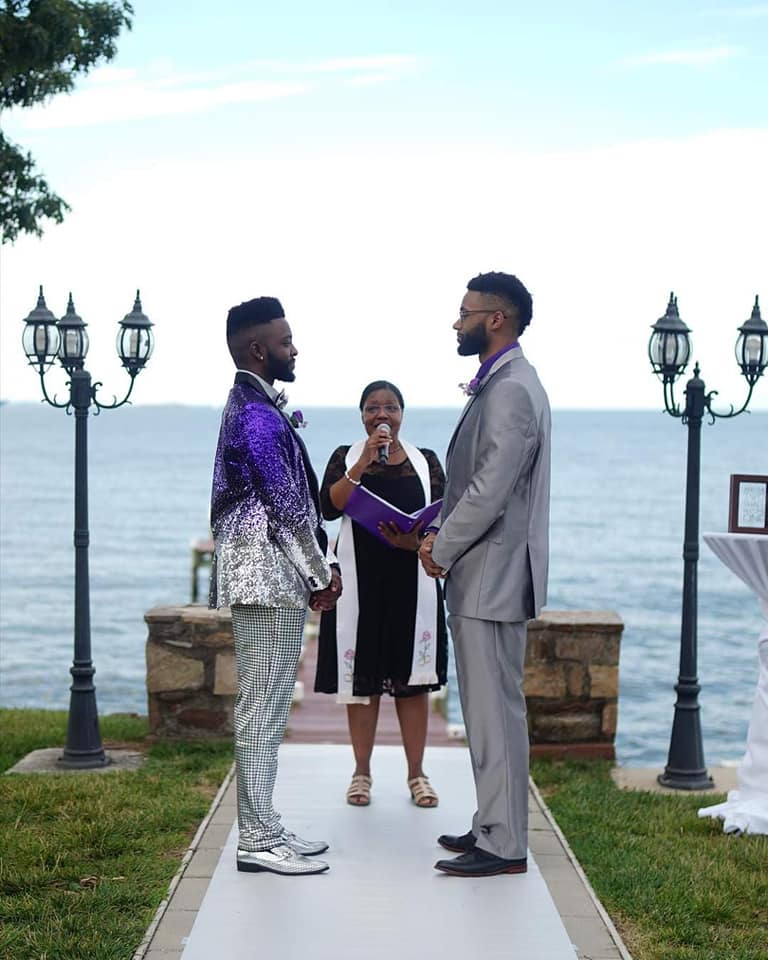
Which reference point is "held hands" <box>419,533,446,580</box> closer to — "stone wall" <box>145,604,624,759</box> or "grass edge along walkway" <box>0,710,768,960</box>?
"grass edge along walkway" <box>0,710,768,960</box>

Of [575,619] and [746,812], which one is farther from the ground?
[575,619]

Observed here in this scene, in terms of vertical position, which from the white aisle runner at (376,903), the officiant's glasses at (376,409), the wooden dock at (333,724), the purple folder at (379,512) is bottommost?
the wooden dock at (333,724)

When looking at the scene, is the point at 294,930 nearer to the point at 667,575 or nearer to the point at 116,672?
the point at 116,672

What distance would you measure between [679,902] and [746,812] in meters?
1.23

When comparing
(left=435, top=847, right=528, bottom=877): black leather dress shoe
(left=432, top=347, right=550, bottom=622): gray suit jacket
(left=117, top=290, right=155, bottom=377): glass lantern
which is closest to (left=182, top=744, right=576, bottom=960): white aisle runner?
(left=435, top=847, right=528, bottom=877): black leather dress shoe

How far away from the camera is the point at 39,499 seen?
2916 inches

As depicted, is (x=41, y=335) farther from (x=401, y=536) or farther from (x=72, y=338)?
(x=401, y=536)

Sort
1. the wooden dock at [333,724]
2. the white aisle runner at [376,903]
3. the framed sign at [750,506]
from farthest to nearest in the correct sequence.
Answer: the wooden dock at [333,724] < the framed sign at [750,506] < the white aisle runner at [376,903]

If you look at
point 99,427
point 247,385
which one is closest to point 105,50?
point 247,385

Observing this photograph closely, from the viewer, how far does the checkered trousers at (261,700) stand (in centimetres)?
508

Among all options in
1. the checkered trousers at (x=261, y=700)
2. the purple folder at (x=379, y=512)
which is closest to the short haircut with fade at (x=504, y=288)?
the purple folder at (x=379, y=512)

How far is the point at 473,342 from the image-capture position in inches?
205

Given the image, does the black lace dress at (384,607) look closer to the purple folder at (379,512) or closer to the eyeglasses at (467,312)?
the purple folder at (379,512)

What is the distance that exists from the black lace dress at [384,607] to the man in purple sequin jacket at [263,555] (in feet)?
2.59
